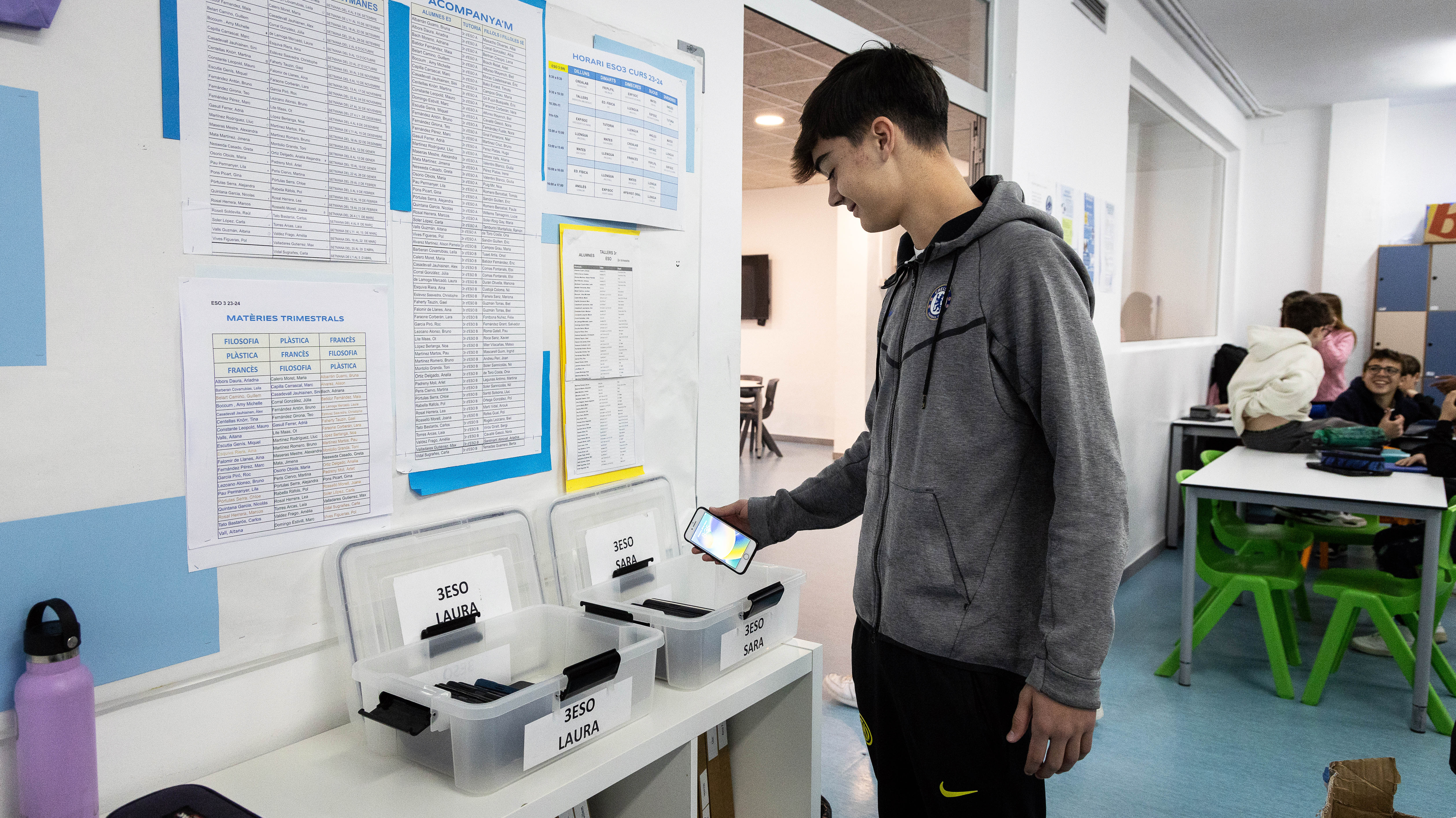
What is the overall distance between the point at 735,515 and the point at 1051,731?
69 centimetres

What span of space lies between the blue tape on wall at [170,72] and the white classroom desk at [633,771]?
0.80 m

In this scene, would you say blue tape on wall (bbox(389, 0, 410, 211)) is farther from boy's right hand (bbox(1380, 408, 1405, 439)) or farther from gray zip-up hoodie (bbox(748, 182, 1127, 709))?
boy's right hand (bbox(1380, 408, 1405, 439))

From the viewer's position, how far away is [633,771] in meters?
1.17

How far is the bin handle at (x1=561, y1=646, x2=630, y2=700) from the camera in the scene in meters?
1.12

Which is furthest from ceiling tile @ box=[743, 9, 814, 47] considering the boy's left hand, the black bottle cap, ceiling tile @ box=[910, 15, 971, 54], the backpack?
the backpack

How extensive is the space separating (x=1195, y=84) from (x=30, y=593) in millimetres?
6164

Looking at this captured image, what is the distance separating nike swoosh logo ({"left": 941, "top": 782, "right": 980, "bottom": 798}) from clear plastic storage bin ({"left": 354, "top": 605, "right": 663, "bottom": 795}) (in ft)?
1.43

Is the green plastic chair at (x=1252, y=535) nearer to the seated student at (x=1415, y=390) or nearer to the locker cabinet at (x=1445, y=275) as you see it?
the seated student at (x=1415, y=390)

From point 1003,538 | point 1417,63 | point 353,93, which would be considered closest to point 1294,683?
point 1003,538

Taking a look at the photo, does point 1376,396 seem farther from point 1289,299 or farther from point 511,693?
point 511,693

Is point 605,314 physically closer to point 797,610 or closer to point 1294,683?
point 797,610

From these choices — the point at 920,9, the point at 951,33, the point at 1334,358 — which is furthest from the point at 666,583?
the point at 1334,358

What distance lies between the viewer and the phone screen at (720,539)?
151cm

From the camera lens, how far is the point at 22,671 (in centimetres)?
95
